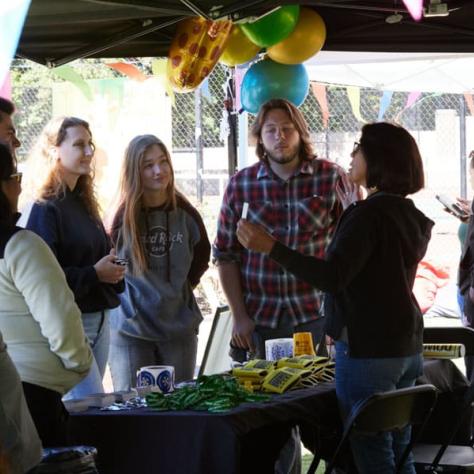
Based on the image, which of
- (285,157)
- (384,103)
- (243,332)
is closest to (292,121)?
(285,157)

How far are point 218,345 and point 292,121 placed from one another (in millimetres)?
955

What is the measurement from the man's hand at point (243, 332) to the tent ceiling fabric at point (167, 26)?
3.92 ft

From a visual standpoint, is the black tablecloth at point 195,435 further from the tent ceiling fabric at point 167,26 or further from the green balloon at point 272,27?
the green balloon at point 272,27

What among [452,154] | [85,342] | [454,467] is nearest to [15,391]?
[85,342]

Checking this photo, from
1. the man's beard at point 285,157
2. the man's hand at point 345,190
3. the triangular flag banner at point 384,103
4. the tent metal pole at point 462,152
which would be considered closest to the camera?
the man's beard at point 285,157

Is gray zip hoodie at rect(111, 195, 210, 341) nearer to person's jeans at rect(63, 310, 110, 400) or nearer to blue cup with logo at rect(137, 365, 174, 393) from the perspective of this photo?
person's jeans at rect(63, 310, 110, 400)

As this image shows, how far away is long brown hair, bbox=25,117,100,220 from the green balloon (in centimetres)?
92

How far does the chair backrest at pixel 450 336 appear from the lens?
407 cm

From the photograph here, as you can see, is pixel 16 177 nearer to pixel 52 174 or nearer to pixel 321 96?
pixel 52 174

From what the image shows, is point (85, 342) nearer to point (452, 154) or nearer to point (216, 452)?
point (216, 452)

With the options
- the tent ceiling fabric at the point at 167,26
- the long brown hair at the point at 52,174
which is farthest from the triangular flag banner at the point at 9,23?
the long brown hair at the point at 52,174

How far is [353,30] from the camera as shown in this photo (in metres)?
4.93

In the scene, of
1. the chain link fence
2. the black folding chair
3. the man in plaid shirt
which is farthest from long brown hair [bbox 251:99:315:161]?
the chain link fence

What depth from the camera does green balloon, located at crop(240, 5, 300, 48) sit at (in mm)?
4441
